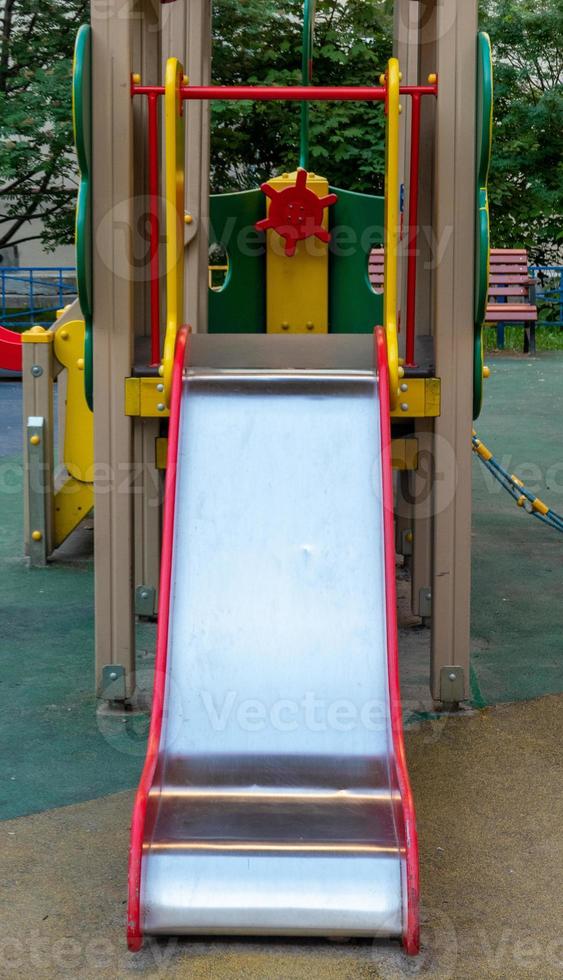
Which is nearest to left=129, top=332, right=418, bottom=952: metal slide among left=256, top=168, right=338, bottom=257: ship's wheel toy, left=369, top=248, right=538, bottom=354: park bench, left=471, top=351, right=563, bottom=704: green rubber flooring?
left=471, top=351, right=563, bottom=704: green rubber flooring

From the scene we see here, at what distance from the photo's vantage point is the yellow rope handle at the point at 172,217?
3424mm

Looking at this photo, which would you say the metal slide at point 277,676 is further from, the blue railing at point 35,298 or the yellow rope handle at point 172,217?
the blue railing at point 35,298

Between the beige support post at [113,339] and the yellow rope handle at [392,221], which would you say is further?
the beige support post at [113,339]

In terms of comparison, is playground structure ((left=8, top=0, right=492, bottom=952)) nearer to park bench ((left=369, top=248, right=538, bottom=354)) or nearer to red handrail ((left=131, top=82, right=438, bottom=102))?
red handrail ((left=131, top=82, right=438, bottom=102))

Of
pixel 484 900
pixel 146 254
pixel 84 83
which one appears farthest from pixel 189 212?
pixel 484 900

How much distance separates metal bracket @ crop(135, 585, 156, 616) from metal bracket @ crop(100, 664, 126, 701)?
0.74 meters

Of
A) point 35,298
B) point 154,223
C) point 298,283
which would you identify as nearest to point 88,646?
point 154,223

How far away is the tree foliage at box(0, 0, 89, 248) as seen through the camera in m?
16.0

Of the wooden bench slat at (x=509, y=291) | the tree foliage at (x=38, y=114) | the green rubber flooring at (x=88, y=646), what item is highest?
the tree foliage at (x=38, y=114)

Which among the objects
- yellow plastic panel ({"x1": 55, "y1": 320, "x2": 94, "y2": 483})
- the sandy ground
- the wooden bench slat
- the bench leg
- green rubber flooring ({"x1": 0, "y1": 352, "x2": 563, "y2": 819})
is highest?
the wooden bench slat

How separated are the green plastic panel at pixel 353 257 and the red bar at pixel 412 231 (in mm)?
1484

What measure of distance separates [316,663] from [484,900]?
658mm

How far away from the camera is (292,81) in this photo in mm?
18031

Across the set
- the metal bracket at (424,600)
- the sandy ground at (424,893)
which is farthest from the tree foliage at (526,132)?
the sandy ground at (424,893)
